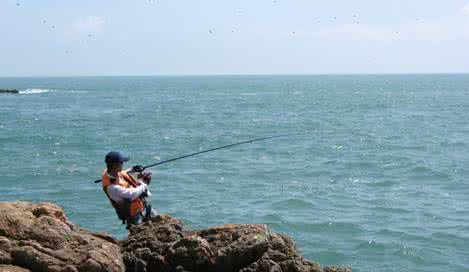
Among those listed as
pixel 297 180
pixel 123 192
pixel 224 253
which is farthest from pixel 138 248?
pixel 297 180

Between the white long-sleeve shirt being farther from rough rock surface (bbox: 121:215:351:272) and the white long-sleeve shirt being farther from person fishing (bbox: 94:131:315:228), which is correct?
rough rock surface (bbox: 121:215:351:272)

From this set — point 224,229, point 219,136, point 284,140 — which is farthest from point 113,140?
point 224,229

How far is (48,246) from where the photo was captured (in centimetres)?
718

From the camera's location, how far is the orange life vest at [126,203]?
28.0ft

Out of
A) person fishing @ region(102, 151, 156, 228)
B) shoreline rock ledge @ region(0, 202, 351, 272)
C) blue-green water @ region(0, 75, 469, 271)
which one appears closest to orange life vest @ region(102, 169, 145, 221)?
person fishing @ region(102, 151, 156, 228)

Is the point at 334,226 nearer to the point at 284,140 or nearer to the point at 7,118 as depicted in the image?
the point at 284,140

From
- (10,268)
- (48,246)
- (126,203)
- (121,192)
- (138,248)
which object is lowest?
(138,248)

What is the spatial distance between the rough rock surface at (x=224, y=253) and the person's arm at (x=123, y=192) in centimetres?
68

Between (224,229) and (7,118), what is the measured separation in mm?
51922

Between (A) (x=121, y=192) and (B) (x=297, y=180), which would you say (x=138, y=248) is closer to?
(A) (x=121, y=192)

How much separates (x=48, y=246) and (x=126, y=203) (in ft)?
5.14

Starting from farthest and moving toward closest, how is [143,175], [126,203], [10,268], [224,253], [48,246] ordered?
[143,175] → [126,203] → [224,253] → [48,246] → [10,268]

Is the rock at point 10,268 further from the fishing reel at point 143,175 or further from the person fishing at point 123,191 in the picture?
the fishing reel at point 143,175

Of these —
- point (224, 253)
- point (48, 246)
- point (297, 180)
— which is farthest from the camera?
point (297, 180)
